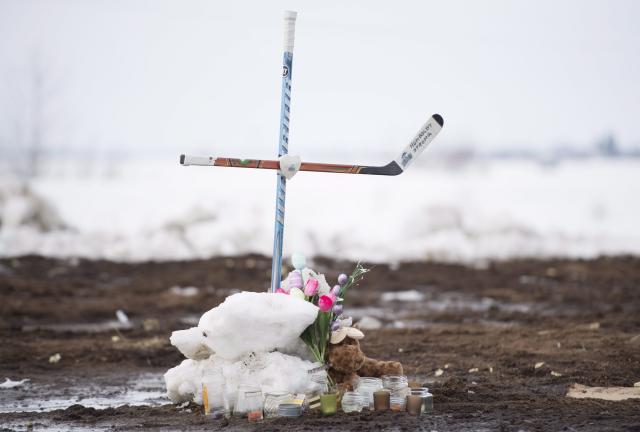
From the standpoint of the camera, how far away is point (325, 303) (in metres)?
8.76

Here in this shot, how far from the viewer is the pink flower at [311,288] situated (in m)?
8.95

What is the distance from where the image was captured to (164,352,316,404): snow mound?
8.51m

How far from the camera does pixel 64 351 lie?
44.9 feet

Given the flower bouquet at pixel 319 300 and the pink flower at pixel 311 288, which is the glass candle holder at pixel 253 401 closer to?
the flower bouquet at pixel 319 300

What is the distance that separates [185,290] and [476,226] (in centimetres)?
1050

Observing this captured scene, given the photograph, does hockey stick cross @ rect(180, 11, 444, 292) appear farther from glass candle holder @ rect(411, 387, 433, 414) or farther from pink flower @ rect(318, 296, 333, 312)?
glass candle holder @ rect(411, 387, 433, 414)

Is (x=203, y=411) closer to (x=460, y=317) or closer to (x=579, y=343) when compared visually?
(x=579, y=343)

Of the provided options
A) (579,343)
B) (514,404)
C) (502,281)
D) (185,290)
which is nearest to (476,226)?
(502,281)

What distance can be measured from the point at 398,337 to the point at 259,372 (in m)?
5.85

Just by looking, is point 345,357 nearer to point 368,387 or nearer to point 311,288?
point 368,387

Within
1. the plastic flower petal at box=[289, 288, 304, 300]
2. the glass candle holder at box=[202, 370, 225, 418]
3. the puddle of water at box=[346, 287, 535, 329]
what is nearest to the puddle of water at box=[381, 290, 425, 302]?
the puddle of water at box=[346, 287, 535, 329]

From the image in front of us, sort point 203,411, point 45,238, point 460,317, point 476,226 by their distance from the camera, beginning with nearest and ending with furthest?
point 203,411 < point 460,317 < point 45,238 < point 476,226

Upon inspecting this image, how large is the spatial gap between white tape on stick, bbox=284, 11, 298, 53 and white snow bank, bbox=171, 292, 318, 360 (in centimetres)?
230

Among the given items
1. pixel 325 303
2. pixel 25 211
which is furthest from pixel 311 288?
pixel 25 211
